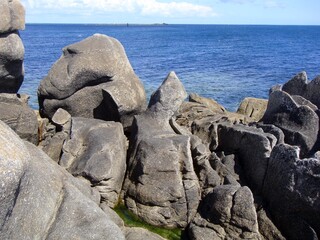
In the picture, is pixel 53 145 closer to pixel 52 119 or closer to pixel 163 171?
pixel 52 119

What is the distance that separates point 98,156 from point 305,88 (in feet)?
29.6

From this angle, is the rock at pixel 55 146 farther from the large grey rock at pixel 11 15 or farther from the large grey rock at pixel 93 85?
the large grey rock at pixel 11 15

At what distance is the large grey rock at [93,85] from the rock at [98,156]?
1360 millimetres

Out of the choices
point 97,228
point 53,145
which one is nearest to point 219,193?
point 97,228

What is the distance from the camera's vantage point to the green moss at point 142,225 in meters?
10.5

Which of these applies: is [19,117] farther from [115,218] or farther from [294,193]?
[294,193]

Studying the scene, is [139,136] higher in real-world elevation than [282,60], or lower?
higher

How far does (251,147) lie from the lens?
12.2 m

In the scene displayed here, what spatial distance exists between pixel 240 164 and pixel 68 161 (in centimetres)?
485

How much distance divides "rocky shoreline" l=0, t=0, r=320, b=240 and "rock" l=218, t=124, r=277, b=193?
0.10 feet

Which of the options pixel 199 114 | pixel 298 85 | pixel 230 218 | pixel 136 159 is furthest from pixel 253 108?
pixel 230 218

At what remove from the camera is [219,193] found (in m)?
10.4

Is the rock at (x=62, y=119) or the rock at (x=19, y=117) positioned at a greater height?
the rock at (x=19, y=117)

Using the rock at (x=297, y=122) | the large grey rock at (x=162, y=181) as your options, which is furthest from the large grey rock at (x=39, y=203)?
the rock at (x=297, y=122)
